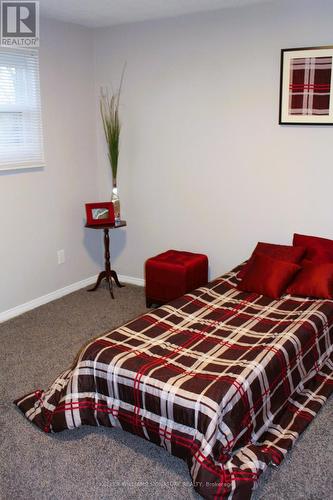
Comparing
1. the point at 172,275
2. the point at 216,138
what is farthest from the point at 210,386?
the point at 216,138

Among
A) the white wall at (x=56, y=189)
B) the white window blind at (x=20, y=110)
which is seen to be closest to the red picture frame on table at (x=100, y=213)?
the white wall at (x=56, y=189)

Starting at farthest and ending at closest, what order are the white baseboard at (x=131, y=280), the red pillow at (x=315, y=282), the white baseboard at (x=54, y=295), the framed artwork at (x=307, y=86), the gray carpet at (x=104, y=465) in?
the white baseboard at (x=131, y=280)
the white baseboard at (x=54, y=295)
the framed artwork at (x=307, y=86)
the red pillow at (x=315, y=282)
the gray carpet at (x=104, y=465)

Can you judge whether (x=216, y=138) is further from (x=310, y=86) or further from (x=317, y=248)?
(x=317, y=248)

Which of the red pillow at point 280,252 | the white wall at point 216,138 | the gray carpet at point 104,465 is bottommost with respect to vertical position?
the gray carpet at point 104,465

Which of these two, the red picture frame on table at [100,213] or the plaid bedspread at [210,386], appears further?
the red picture frame on table at [100,213]

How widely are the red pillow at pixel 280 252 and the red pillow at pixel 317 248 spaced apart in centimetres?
7

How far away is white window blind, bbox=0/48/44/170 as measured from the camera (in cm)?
391

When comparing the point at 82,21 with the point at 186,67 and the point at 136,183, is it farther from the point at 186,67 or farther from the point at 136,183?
the point at 136,183

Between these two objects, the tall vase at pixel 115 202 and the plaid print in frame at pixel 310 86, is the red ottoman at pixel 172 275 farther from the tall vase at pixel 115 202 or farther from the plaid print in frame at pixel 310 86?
the plaid print in frame at pixel 310 86

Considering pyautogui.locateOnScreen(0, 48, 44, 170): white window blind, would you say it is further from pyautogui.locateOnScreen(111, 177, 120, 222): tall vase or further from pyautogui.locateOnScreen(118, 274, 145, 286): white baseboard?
pyautogui.locateOnScreen(118, 274, 145, 286): white baseboard

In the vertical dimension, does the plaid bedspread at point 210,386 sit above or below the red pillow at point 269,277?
below

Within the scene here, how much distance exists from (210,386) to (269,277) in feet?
4.46

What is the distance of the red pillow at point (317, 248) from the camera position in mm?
3701

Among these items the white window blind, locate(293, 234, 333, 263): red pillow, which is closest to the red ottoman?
locate(293, 234, 333, 263): red pillow
